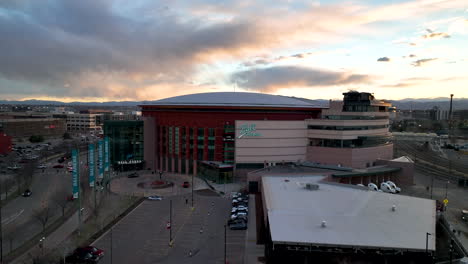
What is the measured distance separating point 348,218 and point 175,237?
17.3m

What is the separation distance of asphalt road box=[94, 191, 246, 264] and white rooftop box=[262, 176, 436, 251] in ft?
17.6

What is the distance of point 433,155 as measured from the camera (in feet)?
309

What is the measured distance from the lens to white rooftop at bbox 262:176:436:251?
2537 cm

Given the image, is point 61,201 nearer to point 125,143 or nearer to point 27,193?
point 27,193

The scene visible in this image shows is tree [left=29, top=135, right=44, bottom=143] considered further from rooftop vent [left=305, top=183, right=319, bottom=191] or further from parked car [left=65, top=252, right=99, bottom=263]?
rooftop vent [left=305, top=183, right=319, bottom=191]

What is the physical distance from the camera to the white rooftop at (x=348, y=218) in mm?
25373

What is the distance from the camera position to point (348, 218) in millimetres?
29297

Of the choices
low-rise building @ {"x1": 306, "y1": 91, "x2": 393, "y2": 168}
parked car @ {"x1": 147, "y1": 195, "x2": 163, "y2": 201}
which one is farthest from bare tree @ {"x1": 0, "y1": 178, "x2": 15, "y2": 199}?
low-rise building @ {"x1": 306, "y1": 91, "x2": 393, "y2": 168}

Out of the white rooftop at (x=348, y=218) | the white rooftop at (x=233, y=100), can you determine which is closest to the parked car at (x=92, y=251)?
the white rooftop at (x=348, y=218)

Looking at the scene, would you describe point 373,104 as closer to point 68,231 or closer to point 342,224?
point 342,224

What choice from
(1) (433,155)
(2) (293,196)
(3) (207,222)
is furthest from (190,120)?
(1) (433,155)

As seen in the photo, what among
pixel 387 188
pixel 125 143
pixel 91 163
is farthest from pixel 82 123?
pixel 387 188

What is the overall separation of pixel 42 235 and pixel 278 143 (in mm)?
41571

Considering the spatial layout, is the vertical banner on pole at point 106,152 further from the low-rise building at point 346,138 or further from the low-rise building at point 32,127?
the low-rise building at point 32,127
